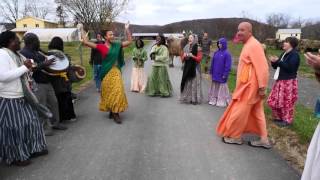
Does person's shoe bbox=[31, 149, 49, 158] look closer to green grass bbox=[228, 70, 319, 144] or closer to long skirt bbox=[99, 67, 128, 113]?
long skirt bbox=[99, 67, 128, 113]

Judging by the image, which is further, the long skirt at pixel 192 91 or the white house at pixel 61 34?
the white house at pixel 61 34

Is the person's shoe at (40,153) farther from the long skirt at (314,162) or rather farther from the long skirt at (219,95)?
the long skirt at (219,95)

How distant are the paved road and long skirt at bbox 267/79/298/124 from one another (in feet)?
4.34

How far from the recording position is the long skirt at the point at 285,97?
8188mm

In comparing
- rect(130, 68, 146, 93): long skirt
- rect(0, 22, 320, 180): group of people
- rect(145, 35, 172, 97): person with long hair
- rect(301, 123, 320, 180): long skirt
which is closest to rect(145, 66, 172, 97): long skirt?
rect(145, 35, 172, 97): person with long hair

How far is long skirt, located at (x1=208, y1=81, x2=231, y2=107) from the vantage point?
10.6m

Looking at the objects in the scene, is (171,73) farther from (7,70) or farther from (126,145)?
(7,70)

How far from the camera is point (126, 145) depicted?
6734mm

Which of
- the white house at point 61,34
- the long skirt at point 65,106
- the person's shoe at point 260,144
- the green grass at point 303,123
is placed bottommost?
the white house at point 61,34

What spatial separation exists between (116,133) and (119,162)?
163cm

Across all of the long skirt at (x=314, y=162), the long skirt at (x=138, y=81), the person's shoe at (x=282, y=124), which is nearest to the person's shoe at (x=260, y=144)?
the person's shoe at (x=282, y=124)

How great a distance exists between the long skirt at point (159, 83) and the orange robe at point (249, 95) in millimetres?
4818

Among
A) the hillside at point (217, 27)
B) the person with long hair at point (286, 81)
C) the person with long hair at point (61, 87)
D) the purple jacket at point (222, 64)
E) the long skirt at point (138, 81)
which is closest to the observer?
the person with long hair at point (61, 87)

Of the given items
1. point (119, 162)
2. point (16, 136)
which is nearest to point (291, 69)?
point (119, 162)
